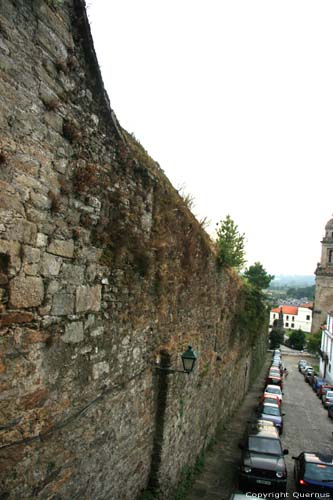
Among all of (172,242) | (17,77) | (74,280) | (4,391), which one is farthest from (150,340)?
(17,77)

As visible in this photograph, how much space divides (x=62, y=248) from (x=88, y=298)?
83cm

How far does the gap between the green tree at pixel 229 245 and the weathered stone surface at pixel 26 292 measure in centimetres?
843

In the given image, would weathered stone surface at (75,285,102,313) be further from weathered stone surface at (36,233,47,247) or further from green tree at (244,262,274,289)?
green tree at (244,262,274,289)

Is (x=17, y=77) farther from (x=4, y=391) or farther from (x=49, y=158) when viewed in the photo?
(x=4, y=391)

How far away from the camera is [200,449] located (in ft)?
37.7

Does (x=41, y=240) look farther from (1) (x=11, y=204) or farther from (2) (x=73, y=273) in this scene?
(2) (x=73, y=273)

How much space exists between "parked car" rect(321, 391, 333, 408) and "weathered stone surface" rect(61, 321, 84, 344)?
23.0 metres

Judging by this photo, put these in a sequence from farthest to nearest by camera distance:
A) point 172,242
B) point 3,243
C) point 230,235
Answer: point 230,235
point 172,242
point 3,243

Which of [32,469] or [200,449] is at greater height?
[32,469]

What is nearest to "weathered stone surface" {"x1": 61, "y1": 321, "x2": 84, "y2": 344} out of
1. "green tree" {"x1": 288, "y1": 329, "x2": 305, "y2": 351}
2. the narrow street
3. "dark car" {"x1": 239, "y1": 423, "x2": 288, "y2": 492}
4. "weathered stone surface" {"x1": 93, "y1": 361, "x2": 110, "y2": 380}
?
"weathered stone surface" {"x1": 93, "y1": 361, "x2": 110, "y2": 380}

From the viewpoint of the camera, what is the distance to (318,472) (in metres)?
10.2

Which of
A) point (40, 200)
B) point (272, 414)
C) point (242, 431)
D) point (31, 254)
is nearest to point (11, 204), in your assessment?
point (40, 200)

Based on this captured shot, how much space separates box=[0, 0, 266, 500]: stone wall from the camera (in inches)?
146

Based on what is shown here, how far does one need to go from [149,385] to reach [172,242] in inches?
103
